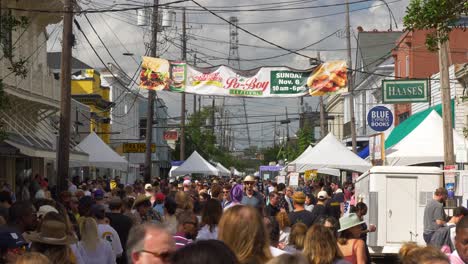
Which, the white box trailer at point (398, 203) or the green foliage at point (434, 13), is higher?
the green foliage at point (434, 13)

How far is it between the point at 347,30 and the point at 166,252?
40.3 m

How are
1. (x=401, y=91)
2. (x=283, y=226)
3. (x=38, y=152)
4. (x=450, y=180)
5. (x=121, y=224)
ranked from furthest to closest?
(x=38, y=152)
(x=401, y=91)
(x=450, y=180)
(x=283, y=226)
(x=121, y=224)

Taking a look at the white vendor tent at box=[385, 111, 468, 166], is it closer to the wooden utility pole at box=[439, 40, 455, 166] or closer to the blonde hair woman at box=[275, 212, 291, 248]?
the wooden utility pole at box=[439, 40, 455, 166]

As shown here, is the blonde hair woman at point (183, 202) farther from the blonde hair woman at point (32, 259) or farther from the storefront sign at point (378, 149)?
the storefront sign at point (378, 149)

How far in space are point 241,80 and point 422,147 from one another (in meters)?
6.00

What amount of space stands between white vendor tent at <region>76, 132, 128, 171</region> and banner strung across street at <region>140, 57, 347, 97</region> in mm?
4876

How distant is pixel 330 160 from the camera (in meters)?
28.8

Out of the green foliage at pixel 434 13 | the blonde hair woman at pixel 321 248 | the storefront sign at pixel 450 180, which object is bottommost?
the blonde hair woman at pixel 321 248

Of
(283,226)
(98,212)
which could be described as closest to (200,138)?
(283,226)

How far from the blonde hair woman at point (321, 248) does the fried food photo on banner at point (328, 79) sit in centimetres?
1997

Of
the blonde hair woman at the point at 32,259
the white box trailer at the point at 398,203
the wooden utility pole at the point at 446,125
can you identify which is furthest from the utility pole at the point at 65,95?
the blonde hair woman at the point at 32,259

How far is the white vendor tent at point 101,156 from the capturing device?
104 ft

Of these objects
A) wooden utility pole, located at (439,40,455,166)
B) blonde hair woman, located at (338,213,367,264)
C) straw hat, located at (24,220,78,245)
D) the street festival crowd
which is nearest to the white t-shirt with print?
the street festival crowd

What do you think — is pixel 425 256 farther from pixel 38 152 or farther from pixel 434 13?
pixel 38 152
